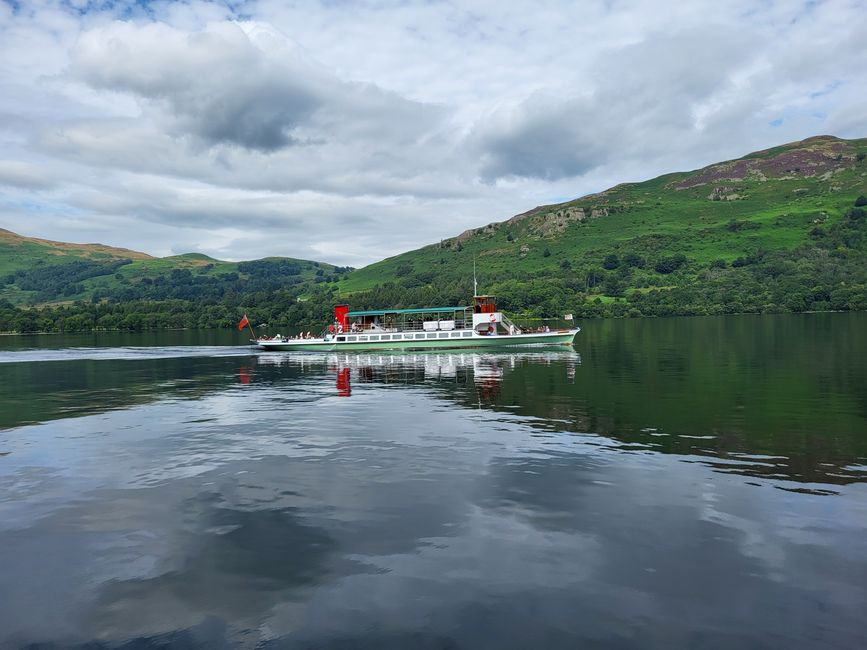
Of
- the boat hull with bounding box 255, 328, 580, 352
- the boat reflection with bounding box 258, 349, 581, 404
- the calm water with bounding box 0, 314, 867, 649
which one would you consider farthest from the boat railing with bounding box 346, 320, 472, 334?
the calm water with bounding box 0, 314, 867, 649

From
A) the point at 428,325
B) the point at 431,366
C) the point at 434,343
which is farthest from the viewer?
the point at 428,325

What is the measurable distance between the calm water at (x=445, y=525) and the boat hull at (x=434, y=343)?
59421 millimetres

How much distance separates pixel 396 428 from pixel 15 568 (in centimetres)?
2171

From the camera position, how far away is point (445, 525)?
743 inches

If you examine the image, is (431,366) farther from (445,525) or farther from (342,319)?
(445,525)

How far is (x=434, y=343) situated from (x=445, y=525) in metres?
92.2

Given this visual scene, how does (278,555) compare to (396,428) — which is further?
(396,428)

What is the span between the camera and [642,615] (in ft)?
42.9

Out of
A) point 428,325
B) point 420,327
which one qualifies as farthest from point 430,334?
point 420,327

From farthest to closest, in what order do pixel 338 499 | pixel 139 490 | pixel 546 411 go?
pixel 546 411 → pixel 139 490 → pixel 338 499

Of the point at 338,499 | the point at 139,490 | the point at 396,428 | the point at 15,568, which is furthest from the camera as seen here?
the point at 396,428

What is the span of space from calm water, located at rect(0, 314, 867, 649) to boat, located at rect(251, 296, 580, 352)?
61.9 metres

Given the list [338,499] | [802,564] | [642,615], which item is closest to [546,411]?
[338,499]

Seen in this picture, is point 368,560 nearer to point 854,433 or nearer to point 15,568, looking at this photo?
point 15,568
